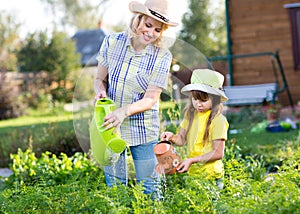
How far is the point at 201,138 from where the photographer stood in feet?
12.3

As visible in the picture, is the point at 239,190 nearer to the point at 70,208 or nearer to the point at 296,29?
the point at 70,208

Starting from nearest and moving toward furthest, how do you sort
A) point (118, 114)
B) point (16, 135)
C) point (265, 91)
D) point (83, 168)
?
point (118, 114) → point (83, 168) → point (16, 135) → point (265, 91)

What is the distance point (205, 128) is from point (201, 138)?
74mm

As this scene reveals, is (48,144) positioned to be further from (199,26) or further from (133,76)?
(199,26)

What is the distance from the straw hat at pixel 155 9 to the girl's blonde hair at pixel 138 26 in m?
0.05

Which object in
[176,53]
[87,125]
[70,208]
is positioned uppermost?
[176,53]

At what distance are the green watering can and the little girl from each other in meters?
0.33

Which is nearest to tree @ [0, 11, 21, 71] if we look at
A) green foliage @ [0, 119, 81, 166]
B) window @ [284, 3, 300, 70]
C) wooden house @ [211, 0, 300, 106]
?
wooden house @ [211, 0, 300, 106]

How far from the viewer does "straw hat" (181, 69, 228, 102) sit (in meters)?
3.68

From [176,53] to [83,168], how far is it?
81.0 inches

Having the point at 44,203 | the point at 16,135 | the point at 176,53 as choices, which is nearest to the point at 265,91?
the point at 16,135

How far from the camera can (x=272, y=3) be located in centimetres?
1292

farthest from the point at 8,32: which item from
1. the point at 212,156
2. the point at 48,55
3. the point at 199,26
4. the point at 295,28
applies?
the point at 212,156

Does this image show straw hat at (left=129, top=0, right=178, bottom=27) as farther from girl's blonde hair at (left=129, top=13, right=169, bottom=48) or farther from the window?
the window
